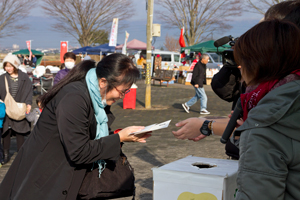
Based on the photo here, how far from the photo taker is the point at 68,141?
2227mm

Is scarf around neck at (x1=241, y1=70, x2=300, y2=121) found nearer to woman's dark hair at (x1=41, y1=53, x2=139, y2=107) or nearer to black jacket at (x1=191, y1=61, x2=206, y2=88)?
woman's dark hair at (x1=41, y1=53, x2=139, y2=107)

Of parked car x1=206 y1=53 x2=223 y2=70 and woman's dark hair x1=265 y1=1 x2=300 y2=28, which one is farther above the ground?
woman's dark hair x1=265 y1=1 x2=300 y2=28

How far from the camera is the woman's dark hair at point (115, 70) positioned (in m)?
2.52

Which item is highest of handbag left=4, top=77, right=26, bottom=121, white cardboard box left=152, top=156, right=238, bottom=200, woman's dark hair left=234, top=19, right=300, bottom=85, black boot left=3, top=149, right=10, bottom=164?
woman's dark hair left=234, top=19, right=300, bottom=85

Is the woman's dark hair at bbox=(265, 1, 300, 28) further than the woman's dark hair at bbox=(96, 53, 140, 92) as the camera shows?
No

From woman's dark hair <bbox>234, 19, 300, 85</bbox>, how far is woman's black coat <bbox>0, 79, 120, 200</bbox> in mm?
1267

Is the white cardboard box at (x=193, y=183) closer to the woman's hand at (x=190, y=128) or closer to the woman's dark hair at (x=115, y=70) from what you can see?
the woman's hand at (x=190, y=128)

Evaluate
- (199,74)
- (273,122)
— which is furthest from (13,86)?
(199,74)

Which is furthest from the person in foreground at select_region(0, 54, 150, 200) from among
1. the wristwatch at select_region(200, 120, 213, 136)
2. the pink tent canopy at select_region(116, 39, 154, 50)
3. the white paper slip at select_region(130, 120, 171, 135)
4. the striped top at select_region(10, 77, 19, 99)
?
the pink tent canopy at select_region(116, 39, 154, 50)

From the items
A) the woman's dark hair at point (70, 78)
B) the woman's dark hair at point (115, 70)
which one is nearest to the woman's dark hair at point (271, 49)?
the woman's dark hair at point (115, 70)

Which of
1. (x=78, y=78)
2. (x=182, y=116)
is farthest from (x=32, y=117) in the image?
(x=182, y=116)

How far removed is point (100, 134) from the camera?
253 cm

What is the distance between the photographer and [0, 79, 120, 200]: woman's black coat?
88.1 inches

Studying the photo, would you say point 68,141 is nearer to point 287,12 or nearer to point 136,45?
point 287,12
